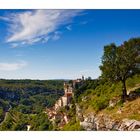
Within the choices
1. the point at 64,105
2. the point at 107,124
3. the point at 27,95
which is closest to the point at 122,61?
the point at 107,124

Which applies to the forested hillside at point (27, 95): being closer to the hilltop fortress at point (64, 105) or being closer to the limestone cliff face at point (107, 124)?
the hilltop fortress at point (64, 105)

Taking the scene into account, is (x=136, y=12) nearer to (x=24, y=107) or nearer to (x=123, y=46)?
(x=123, y=46)

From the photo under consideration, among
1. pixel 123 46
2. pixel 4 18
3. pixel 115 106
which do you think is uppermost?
pixel 4 18

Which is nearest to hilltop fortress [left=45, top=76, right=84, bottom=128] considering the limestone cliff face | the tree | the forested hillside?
the forested hillside

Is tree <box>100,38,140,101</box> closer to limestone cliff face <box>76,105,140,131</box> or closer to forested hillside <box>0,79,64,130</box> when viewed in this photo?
limestone cliff face <box>76,105,140,131</box>

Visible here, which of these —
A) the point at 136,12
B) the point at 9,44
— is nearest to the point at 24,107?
the point at 9,44

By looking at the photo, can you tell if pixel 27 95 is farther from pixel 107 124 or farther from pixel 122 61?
pixel 107 124

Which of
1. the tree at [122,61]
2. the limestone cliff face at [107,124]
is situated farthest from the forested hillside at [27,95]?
the limestone cliff face at [107,124]

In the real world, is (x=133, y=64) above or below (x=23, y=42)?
below
